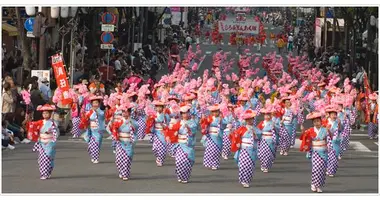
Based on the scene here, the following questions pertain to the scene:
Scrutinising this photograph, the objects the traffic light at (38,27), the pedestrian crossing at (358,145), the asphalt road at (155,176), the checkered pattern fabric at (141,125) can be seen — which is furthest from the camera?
the traffic light at (38,27)

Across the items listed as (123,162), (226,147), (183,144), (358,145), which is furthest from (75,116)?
(183,144)

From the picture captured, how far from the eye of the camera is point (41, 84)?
28.3 metres

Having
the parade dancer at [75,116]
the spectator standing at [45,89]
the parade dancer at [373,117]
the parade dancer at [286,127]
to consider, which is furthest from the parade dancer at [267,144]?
the spectator standing at [45,89]

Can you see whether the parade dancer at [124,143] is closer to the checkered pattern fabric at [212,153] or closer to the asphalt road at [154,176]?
the asphalt road at [154,176]

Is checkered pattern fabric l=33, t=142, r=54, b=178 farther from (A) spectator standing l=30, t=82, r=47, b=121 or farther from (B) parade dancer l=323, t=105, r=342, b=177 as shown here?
(A) spectator standing l=30, t=82, r=47, b=121

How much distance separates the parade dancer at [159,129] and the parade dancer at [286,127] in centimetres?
320

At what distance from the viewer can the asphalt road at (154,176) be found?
1853 centimetres

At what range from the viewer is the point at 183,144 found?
63.8 ft

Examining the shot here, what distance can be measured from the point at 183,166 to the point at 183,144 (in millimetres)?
415

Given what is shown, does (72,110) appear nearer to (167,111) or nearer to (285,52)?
(167,111)

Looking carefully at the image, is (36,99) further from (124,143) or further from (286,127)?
(124,143)
